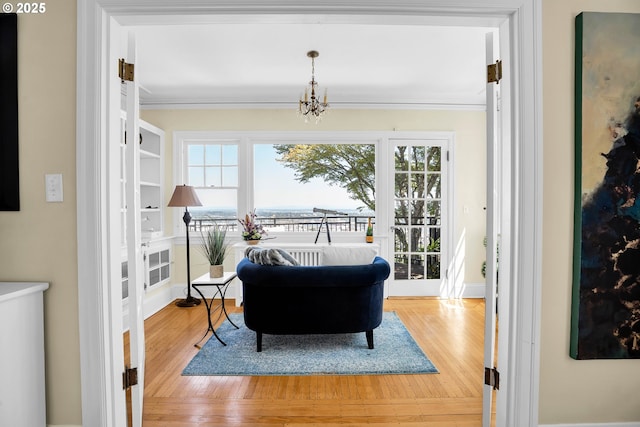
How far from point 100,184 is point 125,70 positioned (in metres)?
0.57

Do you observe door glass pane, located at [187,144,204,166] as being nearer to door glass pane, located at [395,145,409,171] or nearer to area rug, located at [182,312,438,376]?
area rug, located at [182,312,438,376]

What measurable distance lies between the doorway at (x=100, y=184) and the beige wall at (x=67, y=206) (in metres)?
0.08

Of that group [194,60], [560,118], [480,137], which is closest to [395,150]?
[480,137]

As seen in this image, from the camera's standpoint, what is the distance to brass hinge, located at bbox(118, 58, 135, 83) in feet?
5.20

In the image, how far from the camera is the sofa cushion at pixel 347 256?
10.9 ft

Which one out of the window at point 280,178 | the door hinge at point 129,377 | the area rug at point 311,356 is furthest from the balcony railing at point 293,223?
the door hinge at point 129,377

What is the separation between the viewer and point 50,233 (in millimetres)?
1534

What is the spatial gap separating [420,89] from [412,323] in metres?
2.86

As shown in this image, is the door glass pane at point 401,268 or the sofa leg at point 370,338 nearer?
the sofa leg at point 370,338

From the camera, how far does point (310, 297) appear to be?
2.71m

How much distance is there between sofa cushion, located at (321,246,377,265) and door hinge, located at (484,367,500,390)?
172 centimetres

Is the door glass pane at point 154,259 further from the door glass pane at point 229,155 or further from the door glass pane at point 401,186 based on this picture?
the door glass pane at point 401,186

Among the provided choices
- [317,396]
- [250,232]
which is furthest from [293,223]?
Result: [317,396]

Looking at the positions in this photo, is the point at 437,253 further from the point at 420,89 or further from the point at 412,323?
the point at 420,89
